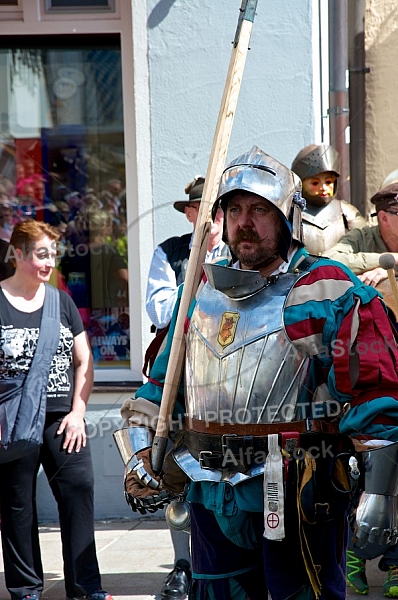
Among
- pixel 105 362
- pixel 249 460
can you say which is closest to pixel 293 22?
pixel 105 362

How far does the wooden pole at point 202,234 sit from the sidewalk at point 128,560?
153cm

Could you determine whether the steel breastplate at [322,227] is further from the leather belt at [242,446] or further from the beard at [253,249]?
the leather belt at [242,446]

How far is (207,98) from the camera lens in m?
5.46

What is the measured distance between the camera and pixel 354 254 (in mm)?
4332

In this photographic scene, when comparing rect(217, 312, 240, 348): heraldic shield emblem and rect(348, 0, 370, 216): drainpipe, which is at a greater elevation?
rect(348, 0, 370, 216): drainpipe

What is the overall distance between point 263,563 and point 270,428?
1.40 feet

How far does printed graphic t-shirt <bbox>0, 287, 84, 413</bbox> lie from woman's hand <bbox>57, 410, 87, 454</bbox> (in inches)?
2.7

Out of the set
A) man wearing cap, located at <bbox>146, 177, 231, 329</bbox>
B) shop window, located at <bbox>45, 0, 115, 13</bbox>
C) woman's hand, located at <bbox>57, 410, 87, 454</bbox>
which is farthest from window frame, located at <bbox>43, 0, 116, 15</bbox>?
woman's hand, located at <bbox>57, 410, 87, 454</bbox>

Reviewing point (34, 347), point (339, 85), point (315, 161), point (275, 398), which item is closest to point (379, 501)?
point (275, 398)

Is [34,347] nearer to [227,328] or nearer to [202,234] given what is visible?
[202,234]

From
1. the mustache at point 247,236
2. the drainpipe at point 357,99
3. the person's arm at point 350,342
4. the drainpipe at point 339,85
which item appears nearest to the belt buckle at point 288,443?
the person's arm at point 350,342

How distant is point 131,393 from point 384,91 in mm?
2574

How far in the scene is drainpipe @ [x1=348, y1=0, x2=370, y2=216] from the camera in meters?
6.19

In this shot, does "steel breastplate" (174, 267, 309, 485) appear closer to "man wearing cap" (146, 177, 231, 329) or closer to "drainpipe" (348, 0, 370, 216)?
"man wearing cap" (146, 177, 231, 329)
